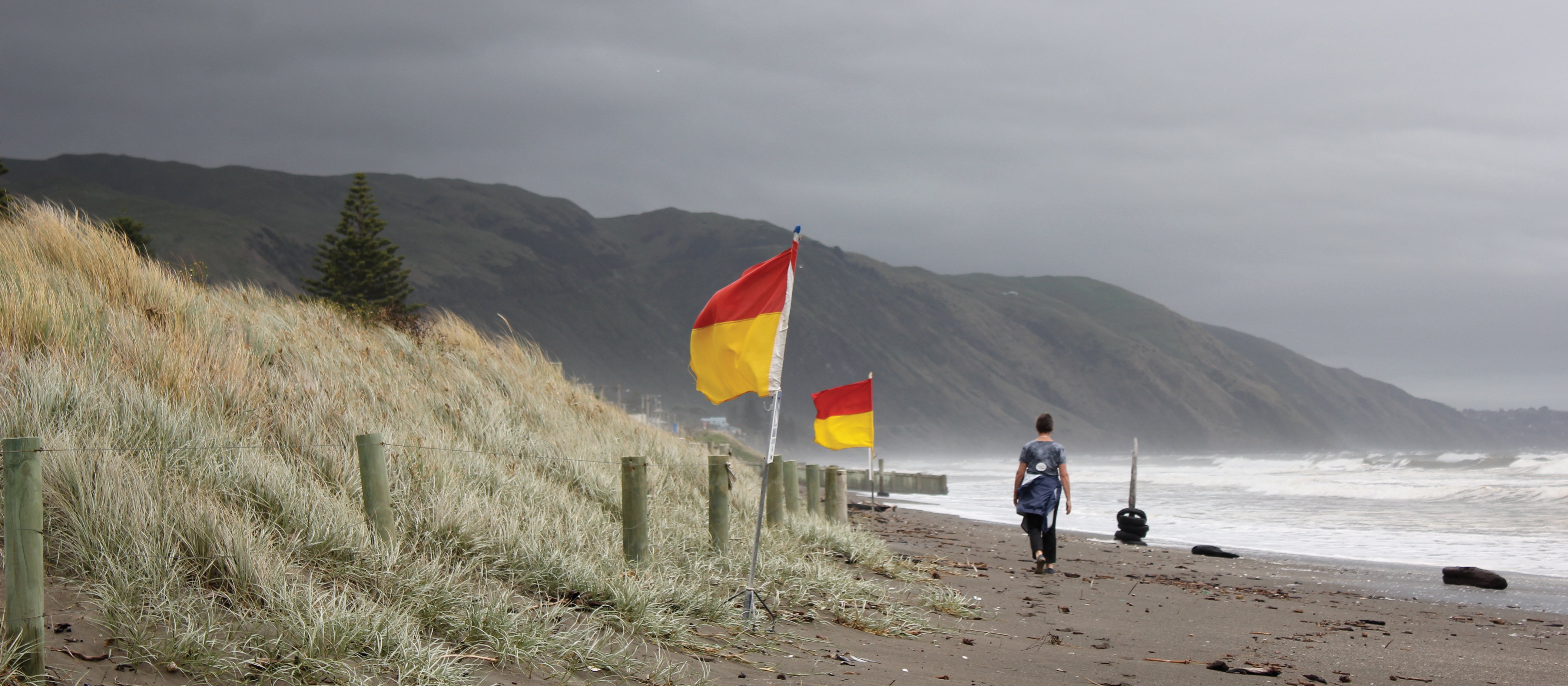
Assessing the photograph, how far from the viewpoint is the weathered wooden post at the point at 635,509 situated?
614 cm

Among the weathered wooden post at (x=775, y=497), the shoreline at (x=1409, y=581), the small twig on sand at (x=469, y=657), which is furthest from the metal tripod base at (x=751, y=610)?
the shoreline at (x=1409, y=581)

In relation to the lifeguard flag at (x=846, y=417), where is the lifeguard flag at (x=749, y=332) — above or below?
above

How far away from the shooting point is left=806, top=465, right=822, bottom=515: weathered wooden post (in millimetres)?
11430

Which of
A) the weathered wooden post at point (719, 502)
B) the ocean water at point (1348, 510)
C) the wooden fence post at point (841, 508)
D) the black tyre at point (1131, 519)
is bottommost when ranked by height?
the ocean water at point (1348, 510)

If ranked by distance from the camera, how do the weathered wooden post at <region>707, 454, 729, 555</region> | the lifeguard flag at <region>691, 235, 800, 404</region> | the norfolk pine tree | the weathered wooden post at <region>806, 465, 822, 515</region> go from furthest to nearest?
the norfolk pine tree → the weathered wooden post at <region>806, 465, 822, 515</region> → the weathered wooden post at <region>707, 454, 729, 555</region> → the lifeguard flag at <region>691, 235, 800, 404</region>

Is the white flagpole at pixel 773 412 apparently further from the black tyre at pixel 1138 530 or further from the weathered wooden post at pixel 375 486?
the black tyre at pixel 1138 530

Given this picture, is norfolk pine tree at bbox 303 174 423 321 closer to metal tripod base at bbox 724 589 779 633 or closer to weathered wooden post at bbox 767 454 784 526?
weathered wooden post at bbox 767 454 784 526

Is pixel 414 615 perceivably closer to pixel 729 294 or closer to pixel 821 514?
pixel 729 294

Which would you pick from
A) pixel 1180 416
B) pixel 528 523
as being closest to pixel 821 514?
A: pixel 528 523

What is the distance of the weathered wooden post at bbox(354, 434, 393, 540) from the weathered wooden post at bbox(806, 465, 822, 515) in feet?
20.9

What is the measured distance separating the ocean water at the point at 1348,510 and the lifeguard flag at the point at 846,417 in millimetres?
5718

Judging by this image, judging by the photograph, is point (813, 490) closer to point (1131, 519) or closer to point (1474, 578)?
point (1131, 519)

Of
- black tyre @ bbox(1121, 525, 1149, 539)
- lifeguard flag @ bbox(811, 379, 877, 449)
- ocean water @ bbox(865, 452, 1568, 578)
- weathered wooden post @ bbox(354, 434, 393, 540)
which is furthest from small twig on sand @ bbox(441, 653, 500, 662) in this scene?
ocean water @ bbox(865, 452, 1568, 578)

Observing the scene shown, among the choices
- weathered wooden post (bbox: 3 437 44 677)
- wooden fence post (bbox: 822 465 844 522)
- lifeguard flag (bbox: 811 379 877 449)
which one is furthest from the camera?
lifeguard flag (bbox: 811 379 877 449)
